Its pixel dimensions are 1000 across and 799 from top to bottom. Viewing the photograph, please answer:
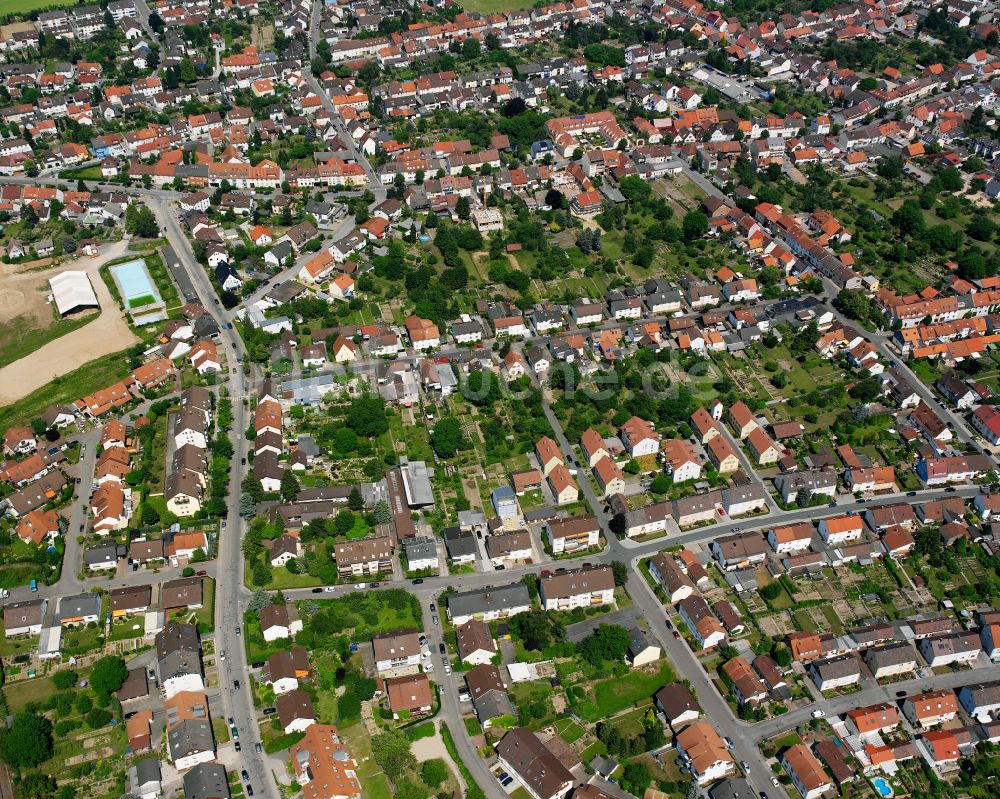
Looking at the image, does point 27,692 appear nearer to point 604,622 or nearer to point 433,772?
point 433,772

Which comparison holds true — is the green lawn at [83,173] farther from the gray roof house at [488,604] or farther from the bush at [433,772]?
the bush at [433,772]

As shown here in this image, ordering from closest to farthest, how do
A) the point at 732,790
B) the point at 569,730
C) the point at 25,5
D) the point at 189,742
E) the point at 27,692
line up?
the point at 732,790
the point at 189,742
the point at 569,730
the point at 27,692
the point at 25,5

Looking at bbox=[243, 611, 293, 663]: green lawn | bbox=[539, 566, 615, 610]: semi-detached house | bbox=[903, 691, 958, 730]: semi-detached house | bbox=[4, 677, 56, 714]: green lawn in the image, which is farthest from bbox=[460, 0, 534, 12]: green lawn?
bbox=[903, 691, 958, 730]: semi-detached house

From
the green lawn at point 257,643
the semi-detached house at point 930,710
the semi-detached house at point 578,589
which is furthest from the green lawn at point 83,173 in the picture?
the semi-detached house at point 930,710

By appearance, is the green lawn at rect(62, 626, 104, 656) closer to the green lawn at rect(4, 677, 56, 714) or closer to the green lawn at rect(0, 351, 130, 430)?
the green lawn at rect(4, 677, 56, 714)

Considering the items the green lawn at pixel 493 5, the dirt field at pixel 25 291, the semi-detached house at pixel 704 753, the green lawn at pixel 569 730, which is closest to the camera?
the semi-detached house at pixel 704 753

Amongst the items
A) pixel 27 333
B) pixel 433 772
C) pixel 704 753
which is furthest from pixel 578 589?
pixel 27 333
